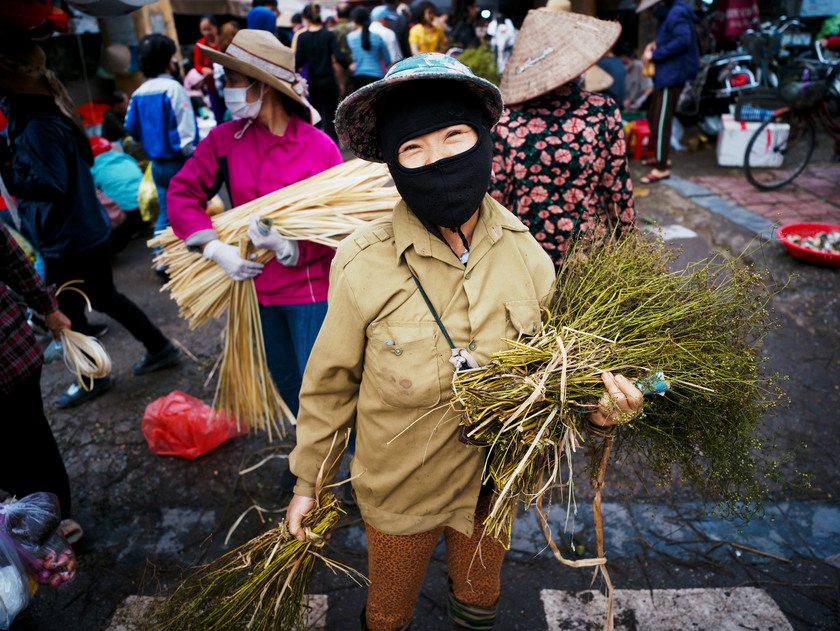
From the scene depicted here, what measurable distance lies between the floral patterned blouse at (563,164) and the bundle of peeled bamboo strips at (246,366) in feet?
4.20

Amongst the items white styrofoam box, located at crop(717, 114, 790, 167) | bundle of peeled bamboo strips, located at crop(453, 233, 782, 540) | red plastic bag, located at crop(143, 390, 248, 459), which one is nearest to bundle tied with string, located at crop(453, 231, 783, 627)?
bundle of peeled bamboo strips, located at crop(453, 233, 782, 540)

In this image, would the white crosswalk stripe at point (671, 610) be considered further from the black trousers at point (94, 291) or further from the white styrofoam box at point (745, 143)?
the white styrofoam box at point (745, 143)

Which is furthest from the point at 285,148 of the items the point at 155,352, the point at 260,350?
the point at 155,352

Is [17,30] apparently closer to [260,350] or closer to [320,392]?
[260,350]

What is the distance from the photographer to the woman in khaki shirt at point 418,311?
138cm

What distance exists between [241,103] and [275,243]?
1.95 ft

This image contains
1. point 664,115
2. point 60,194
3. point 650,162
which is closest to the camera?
point 60,194

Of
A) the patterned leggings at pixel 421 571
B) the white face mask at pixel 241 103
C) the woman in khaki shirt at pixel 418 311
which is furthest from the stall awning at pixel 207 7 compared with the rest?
the patterned leggings at pixel 421 571

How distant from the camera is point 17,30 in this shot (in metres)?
2.60

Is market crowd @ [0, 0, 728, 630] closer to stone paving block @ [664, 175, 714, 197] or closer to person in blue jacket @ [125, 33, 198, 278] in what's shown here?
person in blue jacket @ [125, 33, 198, 278]

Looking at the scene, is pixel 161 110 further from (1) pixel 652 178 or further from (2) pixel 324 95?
(1) pixel 652 178

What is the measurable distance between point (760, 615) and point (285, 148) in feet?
9.03

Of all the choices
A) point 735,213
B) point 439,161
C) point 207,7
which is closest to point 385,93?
point 439,161

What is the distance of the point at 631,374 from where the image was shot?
137 cm
